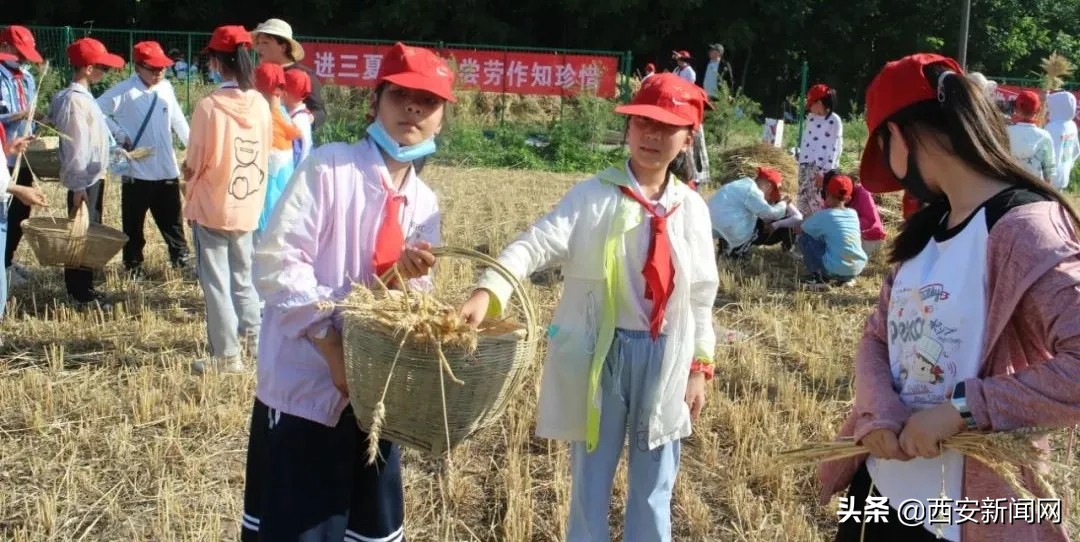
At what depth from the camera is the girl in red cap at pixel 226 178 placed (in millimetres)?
5211

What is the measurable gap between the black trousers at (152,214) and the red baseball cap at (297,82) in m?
1.70

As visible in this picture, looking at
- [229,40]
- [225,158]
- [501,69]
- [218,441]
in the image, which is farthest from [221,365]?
[501,69]

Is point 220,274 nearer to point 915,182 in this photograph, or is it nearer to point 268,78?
point 268,78

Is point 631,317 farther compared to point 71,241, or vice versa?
point 71,241

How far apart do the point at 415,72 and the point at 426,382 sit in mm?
819

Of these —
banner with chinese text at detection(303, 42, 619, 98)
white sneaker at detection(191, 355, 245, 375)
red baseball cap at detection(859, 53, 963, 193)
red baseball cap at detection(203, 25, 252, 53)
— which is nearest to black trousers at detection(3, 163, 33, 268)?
white sneaker at detection(191, 355, 245, 375)

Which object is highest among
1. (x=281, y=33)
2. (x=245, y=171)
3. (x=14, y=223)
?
(x=281, y=33)

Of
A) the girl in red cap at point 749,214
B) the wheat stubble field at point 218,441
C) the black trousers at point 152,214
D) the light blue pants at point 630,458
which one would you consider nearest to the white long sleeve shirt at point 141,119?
the black trousers at point 152,214

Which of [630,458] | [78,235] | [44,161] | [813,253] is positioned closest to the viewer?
[630,458]

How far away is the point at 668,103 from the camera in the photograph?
302 centimetres

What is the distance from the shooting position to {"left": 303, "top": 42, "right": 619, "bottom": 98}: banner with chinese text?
61.0ft

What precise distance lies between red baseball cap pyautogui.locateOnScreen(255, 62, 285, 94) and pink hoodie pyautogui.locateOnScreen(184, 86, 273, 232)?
19.8 inches

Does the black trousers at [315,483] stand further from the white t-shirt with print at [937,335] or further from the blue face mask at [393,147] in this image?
the white t-shirt with print at [937,335]

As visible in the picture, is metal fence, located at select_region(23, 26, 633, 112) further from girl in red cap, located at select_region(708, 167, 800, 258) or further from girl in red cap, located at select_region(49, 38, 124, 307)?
girl in red cap, located at select_region(49, 38, 124, 307)
